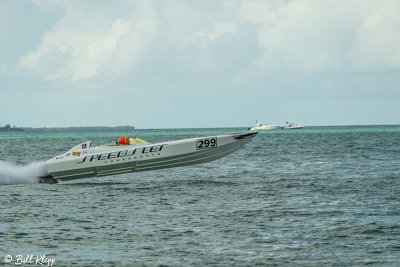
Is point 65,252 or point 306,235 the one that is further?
point 306,235

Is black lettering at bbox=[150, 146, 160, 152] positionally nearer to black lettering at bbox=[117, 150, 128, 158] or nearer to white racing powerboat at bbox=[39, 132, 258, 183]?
white racing powerboat at bbox=[39, 132, 258, 183]

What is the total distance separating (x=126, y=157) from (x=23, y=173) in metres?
5.36

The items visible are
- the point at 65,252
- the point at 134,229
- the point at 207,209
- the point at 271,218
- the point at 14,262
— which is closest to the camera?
the point at 14,262

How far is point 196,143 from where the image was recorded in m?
24.5

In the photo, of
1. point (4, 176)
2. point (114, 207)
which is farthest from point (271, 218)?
point (4, 176)

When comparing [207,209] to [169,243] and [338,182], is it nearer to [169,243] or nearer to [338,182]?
[169,243]

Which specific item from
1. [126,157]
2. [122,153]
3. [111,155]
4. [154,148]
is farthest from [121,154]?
[154,148]

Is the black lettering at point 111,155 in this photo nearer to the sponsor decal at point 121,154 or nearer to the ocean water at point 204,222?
the sponsor decal at point 121,154

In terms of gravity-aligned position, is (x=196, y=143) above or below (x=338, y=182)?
above

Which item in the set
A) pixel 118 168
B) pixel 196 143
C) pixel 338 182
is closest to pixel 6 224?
pixel 118 168

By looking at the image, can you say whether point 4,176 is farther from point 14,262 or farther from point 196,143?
point 14,262

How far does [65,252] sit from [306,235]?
219 inches

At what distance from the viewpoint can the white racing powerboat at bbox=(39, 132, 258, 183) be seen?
78.6 ft

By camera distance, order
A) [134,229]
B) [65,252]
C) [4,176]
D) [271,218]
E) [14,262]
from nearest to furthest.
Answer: [14,262]
[65,252]
[134,229]
[271,218]
[4,176]
